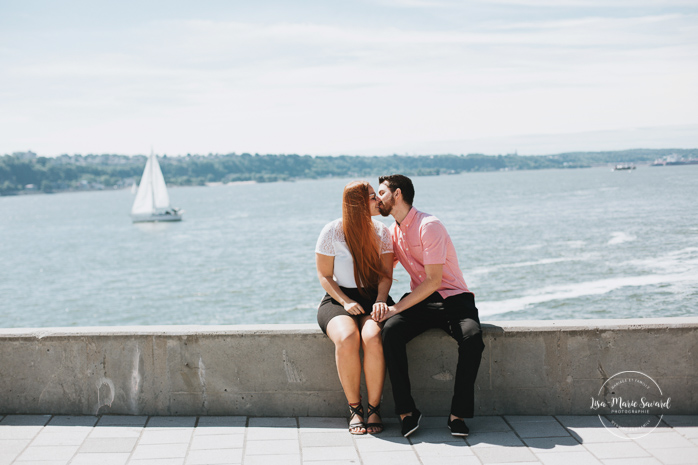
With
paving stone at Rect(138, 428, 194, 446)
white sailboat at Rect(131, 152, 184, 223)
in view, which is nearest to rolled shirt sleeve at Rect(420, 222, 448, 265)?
paving stone at Rect(138, 428, 194, 446)

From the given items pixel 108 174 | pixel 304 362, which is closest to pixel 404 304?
pixel 304 362

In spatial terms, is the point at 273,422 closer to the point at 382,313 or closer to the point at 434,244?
the point at 382,313

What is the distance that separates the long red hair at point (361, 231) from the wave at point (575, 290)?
651 inches

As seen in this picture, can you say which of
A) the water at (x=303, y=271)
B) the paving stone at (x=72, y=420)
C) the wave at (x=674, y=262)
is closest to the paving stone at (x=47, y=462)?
the paving stone at (x=72, y=420)

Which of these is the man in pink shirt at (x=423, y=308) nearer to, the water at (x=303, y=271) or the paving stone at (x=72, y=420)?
the paving stone at (x=72, y=420)

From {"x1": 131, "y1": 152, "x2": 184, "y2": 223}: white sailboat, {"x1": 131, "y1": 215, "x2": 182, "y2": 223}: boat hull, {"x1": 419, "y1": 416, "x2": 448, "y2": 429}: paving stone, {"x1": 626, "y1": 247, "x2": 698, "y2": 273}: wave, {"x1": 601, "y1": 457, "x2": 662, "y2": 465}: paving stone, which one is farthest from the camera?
{"x1": 131, "y1": 215, "x2": 182, "y2": 223}: boat hull

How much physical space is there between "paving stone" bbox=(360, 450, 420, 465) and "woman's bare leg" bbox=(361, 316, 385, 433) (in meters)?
0.39

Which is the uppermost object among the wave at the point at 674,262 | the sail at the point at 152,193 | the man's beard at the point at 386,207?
the man's beard at the point at 386,207

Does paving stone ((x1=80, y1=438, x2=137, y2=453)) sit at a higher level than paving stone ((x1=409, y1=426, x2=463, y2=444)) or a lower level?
higher

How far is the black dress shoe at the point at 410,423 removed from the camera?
4.03m

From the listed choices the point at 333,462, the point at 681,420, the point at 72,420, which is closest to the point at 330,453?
the point at 333,462

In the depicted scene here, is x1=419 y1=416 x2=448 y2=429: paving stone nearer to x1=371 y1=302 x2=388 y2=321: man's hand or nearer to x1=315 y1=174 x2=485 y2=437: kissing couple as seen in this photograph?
x1=315 y1=174 x2=485 y2=437: kissing couple

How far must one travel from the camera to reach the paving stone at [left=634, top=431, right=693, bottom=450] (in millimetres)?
3763

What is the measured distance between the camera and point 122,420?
4.33 metres
